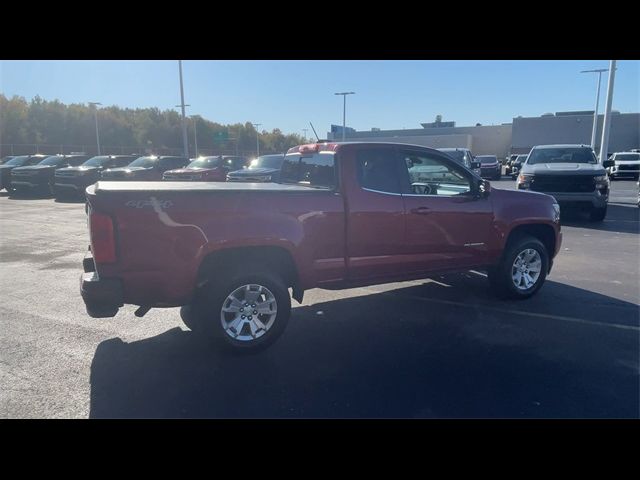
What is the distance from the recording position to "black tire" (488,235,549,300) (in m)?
5.53

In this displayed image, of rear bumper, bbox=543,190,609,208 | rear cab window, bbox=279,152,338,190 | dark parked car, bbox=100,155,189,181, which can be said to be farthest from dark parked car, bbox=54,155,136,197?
rear bumper, bbox=543,190,609,208

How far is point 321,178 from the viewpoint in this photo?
493 cm

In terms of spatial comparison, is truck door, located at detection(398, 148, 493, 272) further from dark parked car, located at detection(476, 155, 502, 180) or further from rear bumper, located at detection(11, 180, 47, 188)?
dark parked car, located at detection(476, 155, 502, 180)

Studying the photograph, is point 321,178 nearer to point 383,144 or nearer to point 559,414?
point 383,144

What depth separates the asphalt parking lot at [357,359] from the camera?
10.7 feet

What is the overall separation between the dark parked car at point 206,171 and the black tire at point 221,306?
11.9 meters

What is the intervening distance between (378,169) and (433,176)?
7.51 feet

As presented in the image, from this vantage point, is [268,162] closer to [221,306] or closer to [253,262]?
[253,262]

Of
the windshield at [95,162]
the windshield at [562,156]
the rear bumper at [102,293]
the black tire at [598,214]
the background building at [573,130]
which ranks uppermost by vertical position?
the background building at [573,130]

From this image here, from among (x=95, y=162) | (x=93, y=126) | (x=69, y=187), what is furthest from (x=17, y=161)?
(x=93, y=126)

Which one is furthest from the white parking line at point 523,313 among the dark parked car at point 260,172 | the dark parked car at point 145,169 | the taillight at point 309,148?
the dark parked car at point 145,169

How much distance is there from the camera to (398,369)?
3814mm

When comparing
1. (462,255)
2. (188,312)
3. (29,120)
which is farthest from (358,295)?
(29,120)

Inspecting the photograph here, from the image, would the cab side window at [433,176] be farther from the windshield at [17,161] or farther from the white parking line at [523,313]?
the windshield at [17,161]
